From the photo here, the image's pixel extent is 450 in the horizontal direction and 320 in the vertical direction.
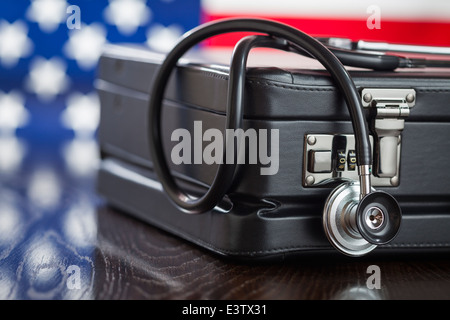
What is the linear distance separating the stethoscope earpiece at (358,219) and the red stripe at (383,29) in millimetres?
1358

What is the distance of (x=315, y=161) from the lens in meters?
0.77

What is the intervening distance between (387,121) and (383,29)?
1341 millimetres

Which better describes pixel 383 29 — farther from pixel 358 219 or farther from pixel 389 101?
pixel 358 219

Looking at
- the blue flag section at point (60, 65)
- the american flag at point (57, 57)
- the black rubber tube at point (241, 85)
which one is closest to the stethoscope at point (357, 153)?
the black rubber tube at point (241, 85)

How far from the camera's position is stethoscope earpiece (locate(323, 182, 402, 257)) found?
706 millimetres

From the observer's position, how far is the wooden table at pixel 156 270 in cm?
70

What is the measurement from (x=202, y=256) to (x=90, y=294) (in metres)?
0.18

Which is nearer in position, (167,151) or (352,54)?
(352,54)

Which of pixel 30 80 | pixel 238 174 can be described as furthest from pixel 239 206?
pixel 30 80

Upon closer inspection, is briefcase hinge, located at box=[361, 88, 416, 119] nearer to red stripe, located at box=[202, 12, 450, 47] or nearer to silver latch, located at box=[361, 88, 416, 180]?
silver latch, located at box=[361, 88, 416, 180]

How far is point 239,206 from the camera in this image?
785mm

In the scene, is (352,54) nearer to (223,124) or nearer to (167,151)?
(223,124)

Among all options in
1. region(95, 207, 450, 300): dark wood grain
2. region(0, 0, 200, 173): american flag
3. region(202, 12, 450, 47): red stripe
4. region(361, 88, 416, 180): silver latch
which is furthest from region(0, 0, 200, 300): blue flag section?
region(361, 88, 416, 180): silver latch

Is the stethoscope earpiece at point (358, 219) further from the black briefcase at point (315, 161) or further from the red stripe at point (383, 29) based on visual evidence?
the red stripe at point (383, 29)
